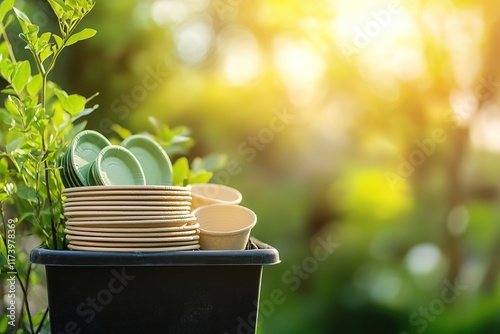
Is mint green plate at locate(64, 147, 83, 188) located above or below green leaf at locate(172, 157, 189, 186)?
above

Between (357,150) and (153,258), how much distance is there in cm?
462

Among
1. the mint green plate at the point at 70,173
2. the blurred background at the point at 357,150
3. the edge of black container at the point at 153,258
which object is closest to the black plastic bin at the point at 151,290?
the edge of black container at the point at 153,258

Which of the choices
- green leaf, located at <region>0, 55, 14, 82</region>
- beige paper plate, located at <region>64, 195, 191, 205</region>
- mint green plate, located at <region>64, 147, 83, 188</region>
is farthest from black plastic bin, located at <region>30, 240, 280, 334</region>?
green leaf, located at <region>0, 55, 14, 82</region>

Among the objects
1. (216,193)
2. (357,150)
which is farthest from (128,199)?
(357,150)

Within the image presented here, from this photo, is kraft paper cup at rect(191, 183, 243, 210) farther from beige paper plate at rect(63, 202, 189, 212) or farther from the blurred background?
the blurred background

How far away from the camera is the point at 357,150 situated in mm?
5656

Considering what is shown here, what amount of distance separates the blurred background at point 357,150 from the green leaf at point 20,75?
3192 millimetres

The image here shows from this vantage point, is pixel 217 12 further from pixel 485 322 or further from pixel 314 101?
pixel 485 322

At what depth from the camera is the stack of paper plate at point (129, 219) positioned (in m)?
1.22

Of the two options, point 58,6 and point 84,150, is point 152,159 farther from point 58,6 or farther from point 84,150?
point 58,6

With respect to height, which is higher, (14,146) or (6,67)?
(6,67)

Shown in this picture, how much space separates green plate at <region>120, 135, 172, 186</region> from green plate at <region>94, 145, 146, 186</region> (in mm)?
115

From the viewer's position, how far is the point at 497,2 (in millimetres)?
5043

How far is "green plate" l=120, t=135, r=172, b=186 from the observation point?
1582 millimetres
